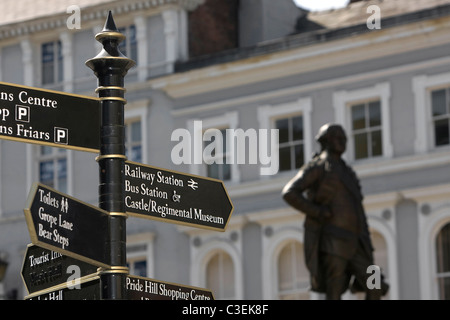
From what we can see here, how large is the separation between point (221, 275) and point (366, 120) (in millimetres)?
5118

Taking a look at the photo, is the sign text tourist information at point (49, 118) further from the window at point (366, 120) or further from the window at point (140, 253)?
the window at point (140, 253)

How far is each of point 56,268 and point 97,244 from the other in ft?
1.96

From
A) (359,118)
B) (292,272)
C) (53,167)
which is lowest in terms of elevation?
(292,272)

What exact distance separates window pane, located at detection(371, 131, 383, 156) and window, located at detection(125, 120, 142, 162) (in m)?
6.20

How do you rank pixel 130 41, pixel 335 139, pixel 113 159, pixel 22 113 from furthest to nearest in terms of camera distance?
1. pixel 130 41
2. pixel 335 139
3. pixel 113 159
4. pixel 22 113

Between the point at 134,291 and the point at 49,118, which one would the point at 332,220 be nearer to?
the point at 134,291

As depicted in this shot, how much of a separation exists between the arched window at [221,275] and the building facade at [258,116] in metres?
0.03

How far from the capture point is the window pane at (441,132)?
27531mm

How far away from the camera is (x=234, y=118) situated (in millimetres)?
30406

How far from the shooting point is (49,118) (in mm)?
7586

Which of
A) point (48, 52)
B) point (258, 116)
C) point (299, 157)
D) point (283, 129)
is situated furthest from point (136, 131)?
point (299, 157)

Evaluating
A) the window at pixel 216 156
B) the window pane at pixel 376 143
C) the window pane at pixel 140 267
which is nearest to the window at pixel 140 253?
the window pane at pixel 140 267
